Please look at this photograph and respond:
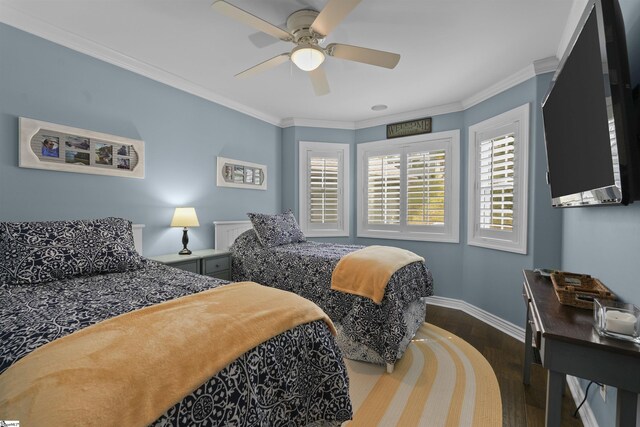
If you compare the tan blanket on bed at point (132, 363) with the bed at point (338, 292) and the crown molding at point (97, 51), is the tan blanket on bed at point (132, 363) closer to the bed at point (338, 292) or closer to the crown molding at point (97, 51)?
the bed at point (338, 292)

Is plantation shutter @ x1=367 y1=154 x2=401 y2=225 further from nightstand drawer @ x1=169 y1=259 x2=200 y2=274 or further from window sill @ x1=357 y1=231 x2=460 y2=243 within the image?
nightstand drawer @ x1=169 y1=259 x2=200 y2=274

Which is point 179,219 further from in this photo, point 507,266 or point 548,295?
point 507,266

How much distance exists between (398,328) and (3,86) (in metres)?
3.39

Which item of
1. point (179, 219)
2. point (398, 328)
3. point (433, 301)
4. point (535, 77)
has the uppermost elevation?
point (535, 77)

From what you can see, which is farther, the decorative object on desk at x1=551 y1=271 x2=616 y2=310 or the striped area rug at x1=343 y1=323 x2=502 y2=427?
the striped area rug at x1=343 y1=323 x2=502 y2=427

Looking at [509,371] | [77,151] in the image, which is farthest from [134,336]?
[509,371]

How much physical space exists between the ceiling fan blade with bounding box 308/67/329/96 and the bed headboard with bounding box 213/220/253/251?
2000 millimetres

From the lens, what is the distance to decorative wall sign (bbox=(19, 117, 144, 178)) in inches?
85.0

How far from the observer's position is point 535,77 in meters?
2.74

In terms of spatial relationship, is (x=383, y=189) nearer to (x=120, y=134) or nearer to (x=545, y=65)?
(x=545, y=65)

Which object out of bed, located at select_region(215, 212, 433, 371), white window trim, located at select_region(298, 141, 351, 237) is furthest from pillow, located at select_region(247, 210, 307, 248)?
white window trim, located at select_region(298, 141, 351, 237)

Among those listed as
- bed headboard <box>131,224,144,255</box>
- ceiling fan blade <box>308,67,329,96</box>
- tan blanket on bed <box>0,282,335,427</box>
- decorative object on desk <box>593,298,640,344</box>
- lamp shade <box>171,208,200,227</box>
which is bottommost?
tan blanket on bed <box>0,282,335,427</box>

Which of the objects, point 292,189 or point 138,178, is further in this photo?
point 292,189

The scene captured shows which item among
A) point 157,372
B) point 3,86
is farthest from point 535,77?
point 3,86
